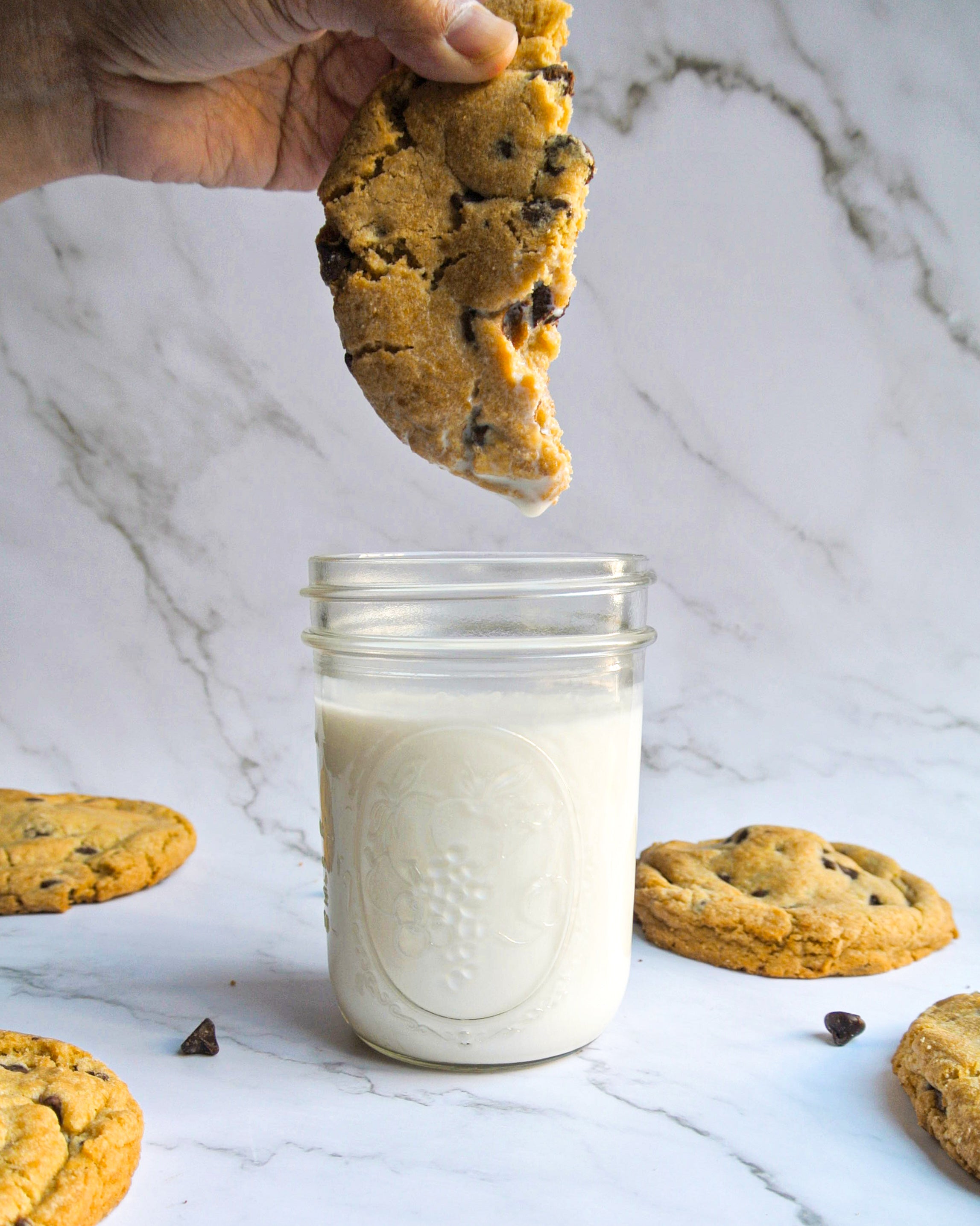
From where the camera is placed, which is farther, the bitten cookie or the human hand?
the human hand

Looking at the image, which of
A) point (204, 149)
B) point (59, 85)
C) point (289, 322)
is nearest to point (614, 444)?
point (289, 322)

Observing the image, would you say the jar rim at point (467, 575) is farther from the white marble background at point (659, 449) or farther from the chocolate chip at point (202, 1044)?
the white marble background at point (659, 449)

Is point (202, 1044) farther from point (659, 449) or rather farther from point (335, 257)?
point (659, 449)

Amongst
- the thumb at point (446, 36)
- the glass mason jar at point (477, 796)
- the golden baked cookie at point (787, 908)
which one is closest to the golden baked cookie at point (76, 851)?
the glass mason jar at point (477, 796)

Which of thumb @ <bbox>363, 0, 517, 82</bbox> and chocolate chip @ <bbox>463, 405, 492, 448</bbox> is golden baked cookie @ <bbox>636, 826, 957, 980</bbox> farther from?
thumb @ <bbox>363, 0, 517, 82</bbox>

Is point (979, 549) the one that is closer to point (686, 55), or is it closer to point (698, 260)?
point (698, 260)

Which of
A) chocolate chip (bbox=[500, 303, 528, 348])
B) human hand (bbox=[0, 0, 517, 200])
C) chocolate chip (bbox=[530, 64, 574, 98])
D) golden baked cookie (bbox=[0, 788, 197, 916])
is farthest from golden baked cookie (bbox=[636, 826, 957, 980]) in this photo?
human hand (bbox=[0, 0, 517, 200])

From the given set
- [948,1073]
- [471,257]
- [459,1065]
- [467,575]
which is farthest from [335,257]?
[948,1073]
